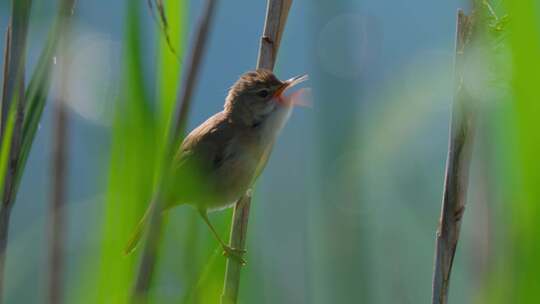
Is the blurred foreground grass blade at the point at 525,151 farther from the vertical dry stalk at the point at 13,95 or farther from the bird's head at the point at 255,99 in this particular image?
the bird's head at the point at 255,99

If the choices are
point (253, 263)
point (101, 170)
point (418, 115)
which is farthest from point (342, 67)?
point (101, 170)

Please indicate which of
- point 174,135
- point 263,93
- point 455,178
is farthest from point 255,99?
point 174,135

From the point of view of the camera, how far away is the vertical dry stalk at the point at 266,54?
1463 millimetres

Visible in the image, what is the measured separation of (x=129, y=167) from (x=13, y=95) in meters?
0.50

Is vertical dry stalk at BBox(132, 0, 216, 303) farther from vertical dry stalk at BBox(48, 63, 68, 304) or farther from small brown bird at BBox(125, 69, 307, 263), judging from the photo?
small brown bird at BBox(125, 69, 307, 263)

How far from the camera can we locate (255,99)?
2.30 m

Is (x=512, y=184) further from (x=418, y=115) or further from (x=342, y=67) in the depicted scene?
(x=342, y=67)

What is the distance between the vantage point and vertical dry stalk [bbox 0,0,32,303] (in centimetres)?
116

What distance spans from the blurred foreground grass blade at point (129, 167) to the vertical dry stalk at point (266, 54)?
575mm

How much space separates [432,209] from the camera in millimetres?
1515

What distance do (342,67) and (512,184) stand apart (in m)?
0.69

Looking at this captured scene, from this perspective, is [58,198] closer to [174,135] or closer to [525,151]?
[174,135]

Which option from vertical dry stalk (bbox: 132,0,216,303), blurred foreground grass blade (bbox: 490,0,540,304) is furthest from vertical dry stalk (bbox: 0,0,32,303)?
blurred foreground grass blade (bbox: 490,0,540,304)

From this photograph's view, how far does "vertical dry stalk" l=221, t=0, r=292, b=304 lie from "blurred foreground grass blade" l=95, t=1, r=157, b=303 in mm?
575
